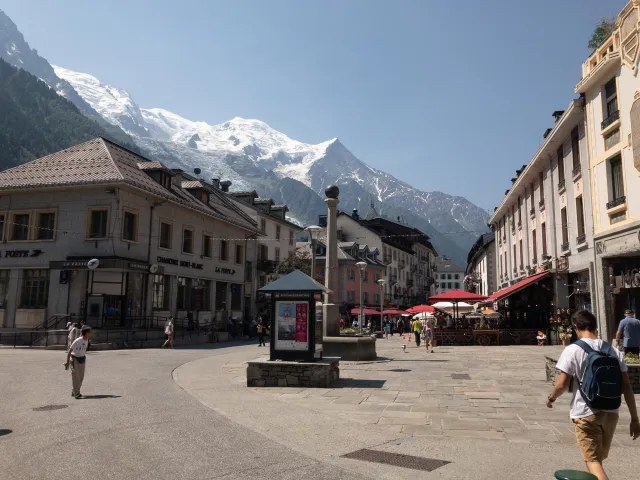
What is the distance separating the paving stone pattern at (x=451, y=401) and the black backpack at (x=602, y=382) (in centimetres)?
303

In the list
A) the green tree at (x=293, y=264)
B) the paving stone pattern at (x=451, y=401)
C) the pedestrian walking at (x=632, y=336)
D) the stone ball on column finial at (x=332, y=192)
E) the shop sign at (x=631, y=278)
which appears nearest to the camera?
the paving stone pattern at (x=451, y=401)

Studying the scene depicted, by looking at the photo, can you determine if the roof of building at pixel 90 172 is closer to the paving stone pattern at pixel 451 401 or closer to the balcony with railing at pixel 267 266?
the balcony with railing at pixel 267 266

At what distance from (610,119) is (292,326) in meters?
14.4

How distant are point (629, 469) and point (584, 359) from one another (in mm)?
2286

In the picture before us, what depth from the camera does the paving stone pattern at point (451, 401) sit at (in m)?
7.49

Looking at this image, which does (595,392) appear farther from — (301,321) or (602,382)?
(301,321)

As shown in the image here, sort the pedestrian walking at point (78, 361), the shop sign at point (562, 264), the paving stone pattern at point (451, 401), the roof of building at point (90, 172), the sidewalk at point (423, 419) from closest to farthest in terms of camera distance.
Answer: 1. the sidewalk at point (423, 419)
2. the paving stone pattern at point (451, 401)
3. the pedestrian walking at point (78, 361)
4. the shop sign at point (562, 264)
5. the roof of building at point (90, 172)

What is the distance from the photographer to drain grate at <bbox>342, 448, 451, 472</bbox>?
5.76 meters

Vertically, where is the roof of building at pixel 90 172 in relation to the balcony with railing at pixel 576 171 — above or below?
above

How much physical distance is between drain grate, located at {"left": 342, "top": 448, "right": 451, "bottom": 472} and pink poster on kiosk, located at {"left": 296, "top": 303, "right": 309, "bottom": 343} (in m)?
5.88

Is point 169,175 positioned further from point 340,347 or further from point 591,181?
point 591,181

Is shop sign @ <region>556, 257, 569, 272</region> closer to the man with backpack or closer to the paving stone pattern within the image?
the paving stone pattern

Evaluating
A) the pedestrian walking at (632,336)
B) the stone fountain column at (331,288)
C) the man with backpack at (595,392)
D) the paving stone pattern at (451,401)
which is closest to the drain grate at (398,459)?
the paving stone pattern at (451,401)

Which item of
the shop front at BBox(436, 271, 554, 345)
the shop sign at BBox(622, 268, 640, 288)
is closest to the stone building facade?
the shop front at BBox(436, 271, 554, 345)
